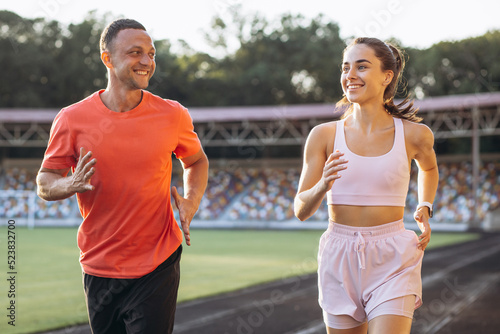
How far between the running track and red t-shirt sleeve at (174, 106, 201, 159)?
4.14 metres

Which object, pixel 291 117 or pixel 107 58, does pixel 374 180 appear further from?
pixel 291 117

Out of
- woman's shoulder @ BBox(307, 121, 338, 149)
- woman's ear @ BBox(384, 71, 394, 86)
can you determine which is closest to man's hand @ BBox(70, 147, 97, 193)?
woman's shoulder @ BBox(307, 121, 338, 149)

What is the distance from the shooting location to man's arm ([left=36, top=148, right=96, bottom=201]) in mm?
2988

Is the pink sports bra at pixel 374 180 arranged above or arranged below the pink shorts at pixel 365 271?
above

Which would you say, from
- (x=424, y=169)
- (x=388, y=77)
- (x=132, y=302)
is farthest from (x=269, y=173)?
(x=132, y=302)

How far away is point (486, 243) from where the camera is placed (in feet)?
70.9

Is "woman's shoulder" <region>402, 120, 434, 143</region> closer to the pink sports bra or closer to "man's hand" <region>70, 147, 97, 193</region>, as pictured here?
the pink sports bra

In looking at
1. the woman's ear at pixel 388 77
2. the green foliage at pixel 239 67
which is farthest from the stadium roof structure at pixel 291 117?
the woman's ear at pixel 388 77

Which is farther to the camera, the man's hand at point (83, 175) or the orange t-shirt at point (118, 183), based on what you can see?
the orange t-shirt at point (118, 183)

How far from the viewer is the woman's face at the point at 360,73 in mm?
3621

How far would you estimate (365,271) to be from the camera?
3473mm

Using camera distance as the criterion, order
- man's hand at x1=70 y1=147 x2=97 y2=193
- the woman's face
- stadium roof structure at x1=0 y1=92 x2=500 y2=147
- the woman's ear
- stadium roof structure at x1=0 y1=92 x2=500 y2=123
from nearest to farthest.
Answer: man's hand at x1=70 y1=147 x2=97 y2=193 < the woman's face < the woman's ear < stadium roof structure at x1=0 y1=92 x2=500 y2=147 < stadium roof structure at x1=0 y1=92 x2=500 y2=123

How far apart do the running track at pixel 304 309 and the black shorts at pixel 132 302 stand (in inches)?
159

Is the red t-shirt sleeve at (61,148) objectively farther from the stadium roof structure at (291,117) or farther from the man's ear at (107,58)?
the stadium roof structure at (291,117)
